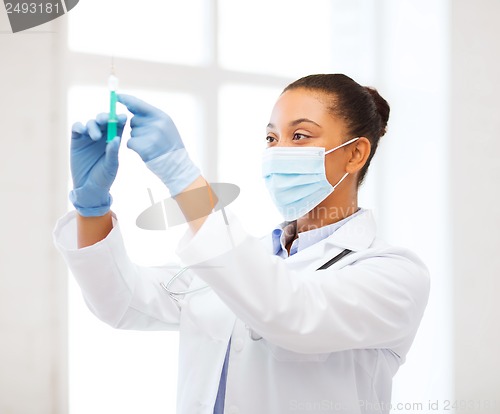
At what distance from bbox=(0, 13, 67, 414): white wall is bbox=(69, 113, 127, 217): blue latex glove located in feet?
2.32

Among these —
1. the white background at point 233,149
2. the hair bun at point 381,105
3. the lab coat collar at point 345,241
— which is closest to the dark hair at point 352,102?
the hair bun at point 381,105

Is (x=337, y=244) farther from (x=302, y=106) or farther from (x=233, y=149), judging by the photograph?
(x=233, y=149)

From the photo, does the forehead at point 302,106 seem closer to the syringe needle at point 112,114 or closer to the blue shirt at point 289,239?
the blue shirt at point 289,239

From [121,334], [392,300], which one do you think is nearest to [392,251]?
[392,300]

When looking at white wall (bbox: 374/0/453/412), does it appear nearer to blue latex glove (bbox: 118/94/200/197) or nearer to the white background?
the white background

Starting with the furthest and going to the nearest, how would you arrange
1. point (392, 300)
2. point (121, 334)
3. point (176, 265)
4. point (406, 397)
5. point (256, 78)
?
point (406, 397) → point (256, 78) → point (121, 334) → point (176, 265) → point (392, 300)

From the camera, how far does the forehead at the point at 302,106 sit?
120 centimetres

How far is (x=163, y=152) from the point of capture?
0.88 meters

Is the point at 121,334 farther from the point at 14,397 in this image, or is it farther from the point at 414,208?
the point at 414,208

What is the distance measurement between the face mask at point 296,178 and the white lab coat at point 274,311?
0.09 m

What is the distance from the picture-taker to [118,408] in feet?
6.05

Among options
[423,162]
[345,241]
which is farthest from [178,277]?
[423,162]

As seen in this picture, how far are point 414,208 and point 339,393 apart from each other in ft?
5.13

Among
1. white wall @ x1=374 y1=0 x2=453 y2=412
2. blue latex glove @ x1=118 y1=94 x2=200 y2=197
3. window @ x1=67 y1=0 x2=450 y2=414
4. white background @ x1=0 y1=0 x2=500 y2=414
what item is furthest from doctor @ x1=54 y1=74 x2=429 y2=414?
white wall @ x1=374 y1=0 x2=453 y2=412
